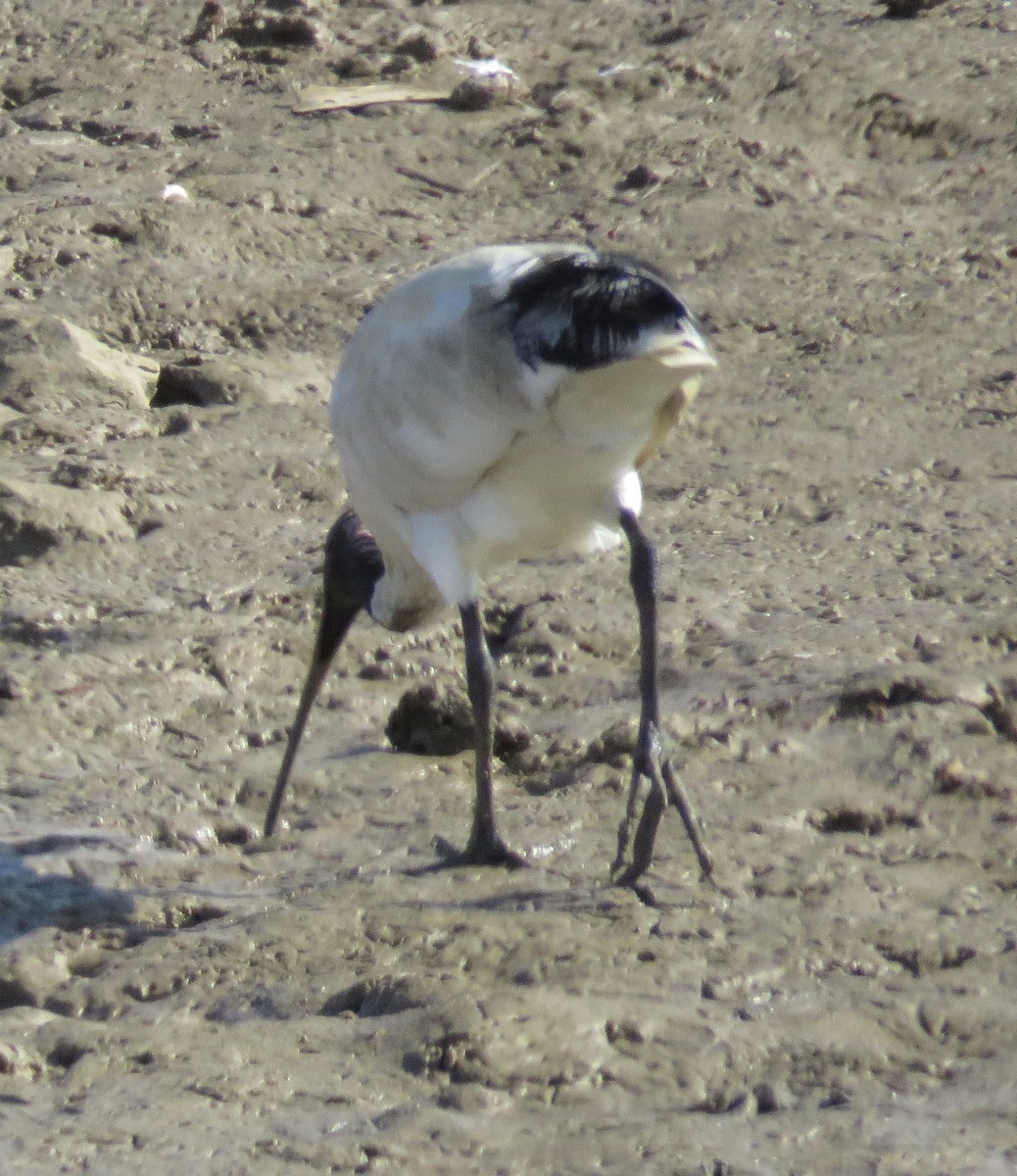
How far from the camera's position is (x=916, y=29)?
30.4 ft

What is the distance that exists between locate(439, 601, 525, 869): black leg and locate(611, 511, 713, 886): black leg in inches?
10.8

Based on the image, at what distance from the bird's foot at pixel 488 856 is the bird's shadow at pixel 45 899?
2.39ft

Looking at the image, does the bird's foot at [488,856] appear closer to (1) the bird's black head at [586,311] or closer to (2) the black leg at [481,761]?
(2) the black leg at [481,761]

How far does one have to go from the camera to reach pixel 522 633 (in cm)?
568

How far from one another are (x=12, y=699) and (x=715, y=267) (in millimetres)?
3592

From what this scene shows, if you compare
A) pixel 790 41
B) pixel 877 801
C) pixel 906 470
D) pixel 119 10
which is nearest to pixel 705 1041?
pixel 877 801

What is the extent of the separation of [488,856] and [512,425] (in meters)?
0.96

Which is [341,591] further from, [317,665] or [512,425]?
[512,425]

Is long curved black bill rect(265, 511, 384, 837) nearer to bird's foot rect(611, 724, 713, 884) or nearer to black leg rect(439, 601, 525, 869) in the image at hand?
black leg rect(439, 601, 525, 869)

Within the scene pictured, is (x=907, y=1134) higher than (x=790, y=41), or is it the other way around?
(x=790, y=41)

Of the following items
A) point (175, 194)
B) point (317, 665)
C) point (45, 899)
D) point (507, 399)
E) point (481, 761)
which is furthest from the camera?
point (175, 194)

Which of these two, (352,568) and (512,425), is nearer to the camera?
(512,425)

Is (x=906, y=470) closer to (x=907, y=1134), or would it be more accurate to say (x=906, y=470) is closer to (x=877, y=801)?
(x=877, y=801)

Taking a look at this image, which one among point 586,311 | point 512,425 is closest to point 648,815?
point 512,425
